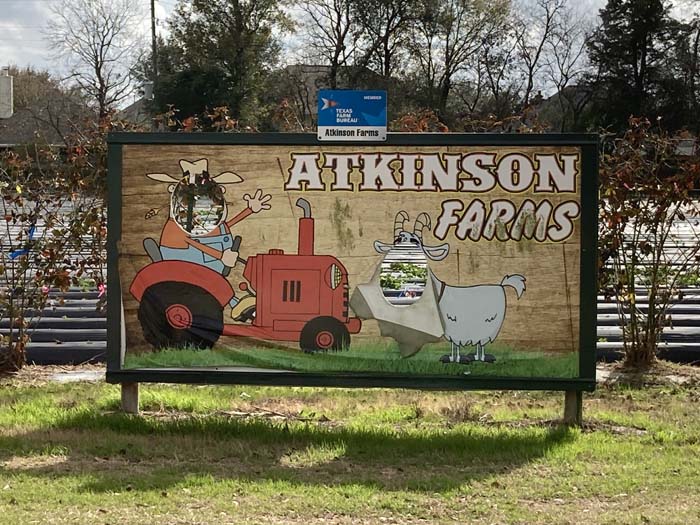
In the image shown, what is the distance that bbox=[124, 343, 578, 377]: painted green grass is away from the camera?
24.5 ft

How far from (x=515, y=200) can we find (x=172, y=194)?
2.71m

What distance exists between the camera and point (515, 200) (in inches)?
293

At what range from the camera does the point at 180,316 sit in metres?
7.67

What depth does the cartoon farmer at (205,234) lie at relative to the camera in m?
7.60

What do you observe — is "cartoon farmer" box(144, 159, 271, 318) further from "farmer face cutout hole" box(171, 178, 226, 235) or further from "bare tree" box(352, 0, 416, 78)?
"bare tree" box(352, 0, 416, 78)

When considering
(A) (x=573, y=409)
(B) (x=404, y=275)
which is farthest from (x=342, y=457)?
(B) (x=404, y=275)

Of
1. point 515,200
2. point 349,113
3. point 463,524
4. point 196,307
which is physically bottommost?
point 463,524

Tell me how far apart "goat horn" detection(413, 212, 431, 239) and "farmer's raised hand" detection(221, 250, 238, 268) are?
1430 mm

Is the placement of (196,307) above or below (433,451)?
above

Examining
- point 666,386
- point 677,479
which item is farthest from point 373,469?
point 666,386

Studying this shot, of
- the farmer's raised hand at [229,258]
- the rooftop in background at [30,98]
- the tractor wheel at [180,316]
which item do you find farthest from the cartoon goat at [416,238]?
the rooftop in background at [30,98]

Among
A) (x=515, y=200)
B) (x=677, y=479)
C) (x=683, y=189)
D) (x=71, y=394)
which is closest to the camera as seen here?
(x=677, y=479)

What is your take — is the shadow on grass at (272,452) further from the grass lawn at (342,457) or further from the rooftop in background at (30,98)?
the rooftop in background at (30,98)

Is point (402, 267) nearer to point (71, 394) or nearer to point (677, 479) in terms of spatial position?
point (71, 394)
